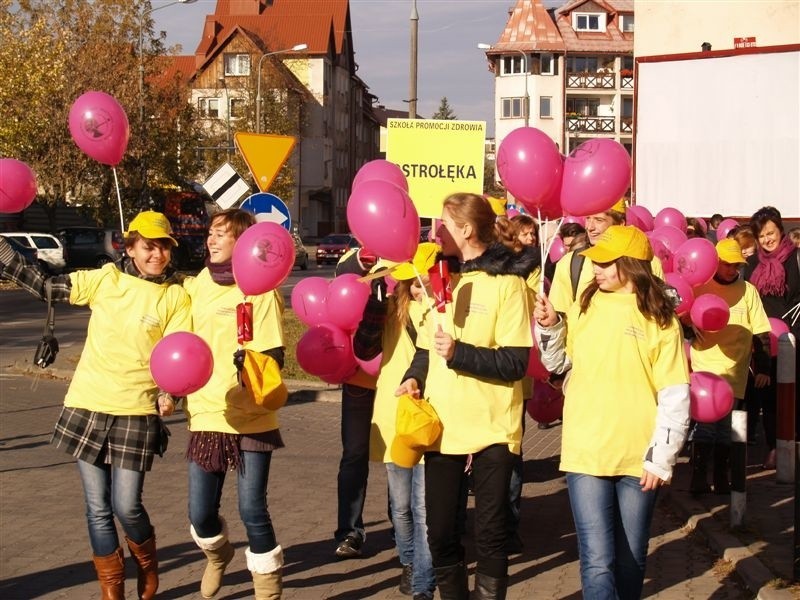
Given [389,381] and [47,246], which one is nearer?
[389,381]

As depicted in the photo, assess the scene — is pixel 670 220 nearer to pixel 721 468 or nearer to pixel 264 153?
pixel 721 468

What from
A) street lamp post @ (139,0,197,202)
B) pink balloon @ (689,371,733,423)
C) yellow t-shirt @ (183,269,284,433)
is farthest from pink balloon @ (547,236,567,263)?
street lamp post @ (139,0,197,202)

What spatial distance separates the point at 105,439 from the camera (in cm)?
565

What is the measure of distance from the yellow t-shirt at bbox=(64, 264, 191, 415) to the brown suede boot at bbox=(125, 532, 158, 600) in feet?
2.17

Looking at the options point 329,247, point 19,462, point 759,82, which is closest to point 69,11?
point 329,247

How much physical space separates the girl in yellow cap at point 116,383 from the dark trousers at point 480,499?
4.29 ft

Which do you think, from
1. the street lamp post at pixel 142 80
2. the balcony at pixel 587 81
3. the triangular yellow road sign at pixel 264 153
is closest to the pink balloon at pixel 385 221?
the triangular yellow road sign at pixel 264 153

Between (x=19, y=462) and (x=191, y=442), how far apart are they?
15.7 ft

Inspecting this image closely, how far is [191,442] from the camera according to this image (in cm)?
575

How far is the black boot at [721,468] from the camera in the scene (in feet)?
28.6

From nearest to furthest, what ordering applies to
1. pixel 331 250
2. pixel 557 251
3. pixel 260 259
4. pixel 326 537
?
pixel 260 259, pixel 326 537, pixel 557 251, pixel 331 250

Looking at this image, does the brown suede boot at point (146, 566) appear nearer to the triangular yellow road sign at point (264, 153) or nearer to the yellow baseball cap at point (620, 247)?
the yellow baseball cap at point (620, 247)

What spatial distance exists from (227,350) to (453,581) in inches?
58.5

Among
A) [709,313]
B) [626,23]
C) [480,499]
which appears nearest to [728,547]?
[709,313]
